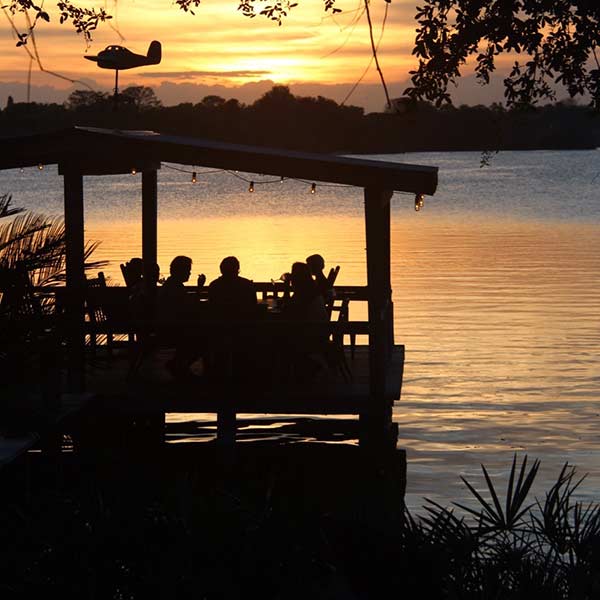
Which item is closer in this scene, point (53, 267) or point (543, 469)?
point (53, 267)

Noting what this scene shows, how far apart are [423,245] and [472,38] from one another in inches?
1710

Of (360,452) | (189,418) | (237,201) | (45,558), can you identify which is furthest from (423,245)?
(237,201)

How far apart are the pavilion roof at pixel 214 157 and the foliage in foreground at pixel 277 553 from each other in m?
7.11

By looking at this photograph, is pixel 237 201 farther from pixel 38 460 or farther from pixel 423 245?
pixel 38 460

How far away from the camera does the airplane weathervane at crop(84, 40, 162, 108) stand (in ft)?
49.0

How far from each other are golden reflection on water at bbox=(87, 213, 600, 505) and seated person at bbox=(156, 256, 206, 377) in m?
2.50

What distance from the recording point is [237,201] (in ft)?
368

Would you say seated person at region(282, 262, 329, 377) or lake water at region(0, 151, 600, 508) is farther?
lake water at region(0, 151, 600, 508)

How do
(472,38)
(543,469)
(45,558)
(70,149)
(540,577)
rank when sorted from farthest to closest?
1. (543,469)
2. (70,149)
3. (472,38)
4. (45,558)
5. (540,577)

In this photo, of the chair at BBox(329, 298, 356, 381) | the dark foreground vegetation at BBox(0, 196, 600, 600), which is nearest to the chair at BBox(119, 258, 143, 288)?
the chair at BBox(329, 298, 356, 381)

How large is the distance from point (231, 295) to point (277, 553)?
299 inches

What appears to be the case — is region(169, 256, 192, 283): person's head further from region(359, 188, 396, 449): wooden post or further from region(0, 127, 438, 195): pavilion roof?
region(359, 188, 396, 449): wooden post

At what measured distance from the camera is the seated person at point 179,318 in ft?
45.9

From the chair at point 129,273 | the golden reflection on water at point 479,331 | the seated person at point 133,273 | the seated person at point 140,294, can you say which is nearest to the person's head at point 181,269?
the seated person at point 140,294
